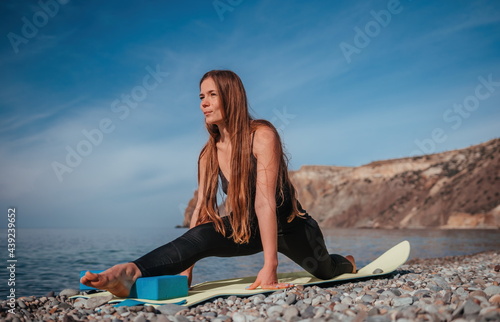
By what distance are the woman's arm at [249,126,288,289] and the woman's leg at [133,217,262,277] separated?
341mm

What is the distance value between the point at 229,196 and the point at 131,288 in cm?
107

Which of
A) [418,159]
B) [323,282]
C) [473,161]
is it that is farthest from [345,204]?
[323,282]

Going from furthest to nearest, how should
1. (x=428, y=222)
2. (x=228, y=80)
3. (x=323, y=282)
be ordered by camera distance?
(x=428, y=222), (x=323, y=282), (x=228, y=80)

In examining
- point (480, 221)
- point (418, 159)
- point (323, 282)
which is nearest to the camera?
point (323, 282)

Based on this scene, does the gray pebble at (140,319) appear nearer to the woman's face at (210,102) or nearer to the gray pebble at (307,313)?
the gray pebble at (307,313)

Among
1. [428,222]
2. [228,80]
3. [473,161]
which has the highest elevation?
[473,161]

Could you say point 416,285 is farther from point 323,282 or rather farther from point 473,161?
point 473,161

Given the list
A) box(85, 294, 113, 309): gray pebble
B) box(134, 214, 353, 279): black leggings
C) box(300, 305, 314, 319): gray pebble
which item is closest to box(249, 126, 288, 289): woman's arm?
box(134, 214, 353, 279): black leggings

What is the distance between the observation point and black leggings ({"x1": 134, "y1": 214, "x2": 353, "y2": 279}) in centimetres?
322

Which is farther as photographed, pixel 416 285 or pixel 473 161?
pixel 473 161

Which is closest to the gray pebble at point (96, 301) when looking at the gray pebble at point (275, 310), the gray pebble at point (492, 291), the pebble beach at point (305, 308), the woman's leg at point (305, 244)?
the pebble beach at point (305, 308)

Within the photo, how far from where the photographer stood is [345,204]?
5731 centimetres

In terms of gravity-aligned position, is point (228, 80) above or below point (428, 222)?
above

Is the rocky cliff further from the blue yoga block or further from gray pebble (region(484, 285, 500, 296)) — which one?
the blue yoga block
